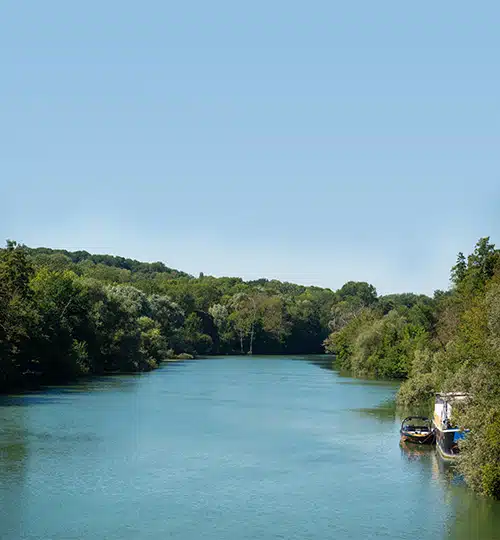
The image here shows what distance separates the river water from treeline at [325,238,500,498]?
70.0 inches

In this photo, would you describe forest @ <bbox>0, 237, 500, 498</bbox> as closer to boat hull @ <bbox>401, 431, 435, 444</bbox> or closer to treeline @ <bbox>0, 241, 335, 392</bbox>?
treeline @ <bbox>0, 241, 335, 392</bbox>

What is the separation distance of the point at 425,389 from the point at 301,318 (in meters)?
93.8

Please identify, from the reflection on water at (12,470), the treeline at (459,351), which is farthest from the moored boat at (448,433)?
the reflection on water at (12,470)

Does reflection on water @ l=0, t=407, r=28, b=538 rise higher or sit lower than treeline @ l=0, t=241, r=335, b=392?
lower

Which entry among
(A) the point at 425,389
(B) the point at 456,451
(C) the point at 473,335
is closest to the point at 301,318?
(A) the point at 425,389

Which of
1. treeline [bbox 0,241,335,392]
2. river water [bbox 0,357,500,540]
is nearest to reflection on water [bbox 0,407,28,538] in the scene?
river water [bbox 0,357,500,540]

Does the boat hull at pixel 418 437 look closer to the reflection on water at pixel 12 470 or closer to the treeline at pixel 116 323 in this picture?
the reflection on water at pixel 12 470

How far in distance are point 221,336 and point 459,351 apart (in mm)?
91159

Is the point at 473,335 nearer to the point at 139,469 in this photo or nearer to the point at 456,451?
the point at 456,451

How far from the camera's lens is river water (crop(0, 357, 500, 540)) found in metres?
23.1

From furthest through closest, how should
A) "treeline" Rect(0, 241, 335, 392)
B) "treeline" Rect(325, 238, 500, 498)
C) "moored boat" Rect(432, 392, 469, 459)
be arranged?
"treeline" Rect(0, 241, 335, 392) → "moored boat" Rect(432, 392, 469, 459) → "treeline" Rect(325, 238, 500, 498)

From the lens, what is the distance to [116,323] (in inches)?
3211

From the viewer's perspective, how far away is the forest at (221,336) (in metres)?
28.5

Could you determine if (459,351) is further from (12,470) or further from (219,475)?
(12,470)
